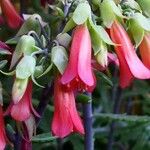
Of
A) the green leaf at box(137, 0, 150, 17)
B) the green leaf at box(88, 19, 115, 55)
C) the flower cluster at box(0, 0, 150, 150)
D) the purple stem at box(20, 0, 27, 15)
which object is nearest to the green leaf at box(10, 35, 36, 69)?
the flower cluster at box(0, 0, 150, 150)

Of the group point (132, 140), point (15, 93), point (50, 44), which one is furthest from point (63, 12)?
point (132, 140)

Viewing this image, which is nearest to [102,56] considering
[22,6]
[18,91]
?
[18,91]

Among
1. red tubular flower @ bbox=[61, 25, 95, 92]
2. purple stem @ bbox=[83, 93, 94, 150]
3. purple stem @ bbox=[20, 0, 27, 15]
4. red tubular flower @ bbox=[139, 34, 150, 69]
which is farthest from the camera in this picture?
purple stem @ bbox=[20, 0, 27, 15]

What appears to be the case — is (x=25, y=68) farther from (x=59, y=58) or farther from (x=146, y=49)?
(x=146, y=49)

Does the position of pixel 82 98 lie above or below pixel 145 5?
below

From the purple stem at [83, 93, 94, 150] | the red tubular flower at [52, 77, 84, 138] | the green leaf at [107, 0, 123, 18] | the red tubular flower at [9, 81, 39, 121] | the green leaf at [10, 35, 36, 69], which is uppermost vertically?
the green leaf at [107, 0, 123, 18]

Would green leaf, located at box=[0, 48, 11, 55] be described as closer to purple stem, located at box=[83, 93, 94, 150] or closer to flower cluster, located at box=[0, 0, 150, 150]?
flower cluster, located at box=[0, 0, 150, 150]

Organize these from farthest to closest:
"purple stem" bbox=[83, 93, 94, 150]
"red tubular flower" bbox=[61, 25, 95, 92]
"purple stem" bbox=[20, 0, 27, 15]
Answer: "purple stem" bbox=[20, 0, 27, 15] < "purple stem" bbox=[83, 93, 94, 150] < "red tubular flower" bbox=[61, 25, 95, 92]
